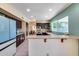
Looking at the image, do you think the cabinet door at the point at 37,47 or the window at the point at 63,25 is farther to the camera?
the window at the point at 63,25

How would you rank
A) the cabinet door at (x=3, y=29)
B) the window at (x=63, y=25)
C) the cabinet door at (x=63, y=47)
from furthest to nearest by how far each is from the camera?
the window at (x=63, y=25) < the cabinet door at (x=63, y=47) < the cabinet door at (x=3, y=29)

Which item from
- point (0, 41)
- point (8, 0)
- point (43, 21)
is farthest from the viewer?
point (43, 21)

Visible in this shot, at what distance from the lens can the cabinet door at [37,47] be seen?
394 centimetres

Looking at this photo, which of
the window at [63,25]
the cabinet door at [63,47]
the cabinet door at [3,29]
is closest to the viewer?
the cabinet door at [3,29]

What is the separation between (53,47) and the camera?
3.96 meters

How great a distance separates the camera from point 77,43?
13.0 feet

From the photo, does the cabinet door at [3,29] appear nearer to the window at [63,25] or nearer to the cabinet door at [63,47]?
the cabinet door at [63,47]

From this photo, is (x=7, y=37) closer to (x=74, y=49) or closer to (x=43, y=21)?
(x=74, y=49)

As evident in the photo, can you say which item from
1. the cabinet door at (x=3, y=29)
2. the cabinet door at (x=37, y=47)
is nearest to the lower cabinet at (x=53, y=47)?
the cabinet door at (x=37, y=47)

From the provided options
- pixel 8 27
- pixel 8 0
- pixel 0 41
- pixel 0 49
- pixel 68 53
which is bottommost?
pixel 68 53

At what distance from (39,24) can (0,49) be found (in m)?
9.94

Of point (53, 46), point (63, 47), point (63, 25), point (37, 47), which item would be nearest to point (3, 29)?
point (37, 47)

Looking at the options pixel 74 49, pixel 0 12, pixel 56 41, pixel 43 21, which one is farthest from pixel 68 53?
pixel 43 21

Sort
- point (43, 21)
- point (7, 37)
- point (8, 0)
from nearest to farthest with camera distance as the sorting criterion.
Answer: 1. point (8, 0)
2. point (7, 37)
3. point (43, 21)
